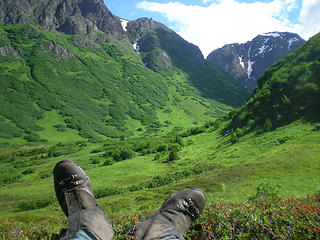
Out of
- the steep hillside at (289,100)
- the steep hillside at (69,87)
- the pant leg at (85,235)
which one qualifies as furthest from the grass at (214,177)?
the steep hillside at (69,87)

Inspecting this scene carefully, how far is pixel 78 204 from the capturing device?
169 inches

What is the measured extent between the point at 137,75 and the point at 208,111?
6512 centimetres

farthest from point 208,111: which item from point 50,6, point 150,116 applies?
point 50,6

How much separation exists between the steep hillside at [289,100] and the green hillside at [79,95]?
7141cm

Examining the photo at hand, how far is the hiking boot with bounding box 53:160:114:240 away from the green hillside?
8412 centimetres

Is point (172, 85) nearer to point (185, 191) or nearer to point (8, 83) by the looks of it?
point (8, 83)

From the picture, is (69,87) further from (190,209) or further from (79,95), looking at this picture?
(190,209)

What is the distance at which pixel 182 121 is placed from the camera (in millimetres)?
124625

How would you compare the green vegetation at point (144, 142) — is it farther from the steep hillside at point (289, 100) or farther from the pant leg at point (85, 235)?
the pant leg at point (85, 235)

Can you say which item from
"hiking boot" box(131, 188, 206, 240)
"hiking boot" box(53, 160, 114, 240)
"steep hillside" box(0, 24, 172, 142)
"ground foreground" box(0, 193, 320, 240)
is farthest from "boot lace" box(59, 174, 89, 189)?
"steep hillside" box(0, 24, 172, 142)

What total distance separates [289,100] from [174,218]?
97.1ft

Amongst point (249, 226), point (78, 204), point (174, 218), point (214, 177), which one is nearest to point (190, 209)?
point (174, 218)

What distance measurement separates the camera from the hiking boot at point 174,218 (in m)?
3.07

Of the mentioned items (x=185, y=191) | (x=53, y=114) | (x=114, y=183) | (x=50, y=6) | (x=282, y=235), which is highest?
(x=50, y=6)
